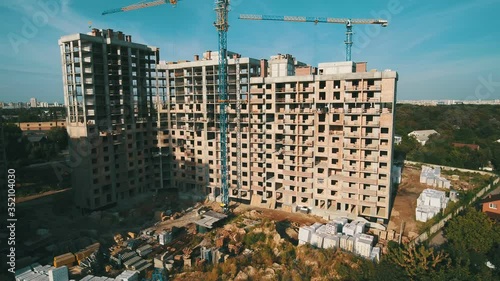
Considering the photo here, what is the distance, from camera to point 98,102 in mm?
63344

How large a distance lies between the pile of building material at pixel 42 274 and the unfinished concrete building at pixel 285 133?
112 feet

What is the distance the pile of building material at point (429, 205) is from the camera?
5547cm

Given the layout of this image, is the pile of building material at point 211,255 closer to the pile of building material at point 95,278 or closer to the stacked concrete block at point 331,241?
the pile of building material at point 95,278

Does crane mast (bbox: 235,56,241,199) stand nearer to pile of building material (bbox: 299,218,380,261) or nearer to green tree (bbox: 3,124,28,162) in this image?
pile of building material (bbox: 299,218,380,261)

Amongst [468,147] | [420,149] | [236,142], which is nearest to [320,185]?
[236,142]

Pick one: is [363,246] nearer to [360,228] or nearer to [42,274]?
[360,228]

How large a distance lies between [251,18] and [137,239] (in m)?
58.5

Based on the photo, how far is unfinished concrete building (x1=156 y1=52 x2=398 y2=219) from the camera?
54.5m

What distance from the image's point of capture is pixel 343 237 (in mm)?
48062

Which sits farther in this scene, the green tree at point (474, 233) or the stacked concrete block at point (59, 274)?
the green tree at point (474, 233)

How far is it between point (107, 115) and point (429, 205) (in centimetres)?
6723

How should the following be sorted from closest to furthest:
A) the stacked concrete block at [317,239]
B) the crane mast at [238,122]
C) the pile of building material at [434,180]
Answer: the stacked concrete block at [317,239]
the crane mast at [238,122]
the pile of building material at [434,180]

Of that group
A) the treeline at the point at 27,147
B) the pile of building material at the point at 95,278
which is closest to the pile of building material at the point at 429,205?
the pile of building material at the point at 95,278

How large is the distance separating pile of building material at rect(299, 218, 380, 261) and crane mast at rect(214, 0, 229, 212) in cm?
2072
